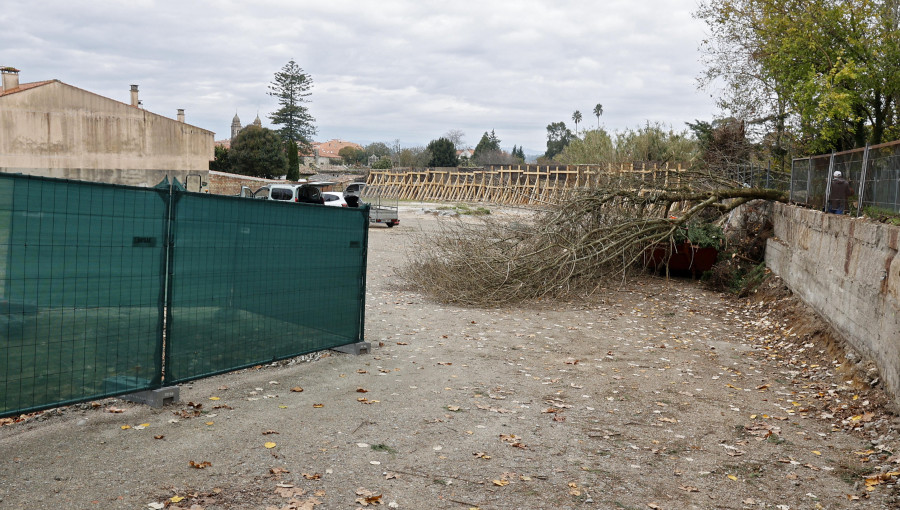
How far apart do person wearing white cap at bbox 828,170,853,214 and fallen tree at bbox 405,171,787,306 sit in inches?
127

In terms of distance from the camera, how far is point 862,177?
9930 millimetres

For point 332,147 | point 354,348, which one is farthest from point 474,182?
point 332,147

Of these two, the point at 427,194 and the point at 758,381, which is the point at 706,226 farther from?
the point at 427,194

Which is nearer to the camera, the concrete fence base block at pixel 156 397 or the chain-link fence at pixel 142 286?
the chain-link fence at pixel 142 286

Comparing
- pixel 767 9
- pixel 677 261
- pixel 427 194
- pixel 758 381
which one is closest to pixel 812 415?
pixel 758 381

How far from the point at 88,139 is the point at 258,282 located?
40091mm

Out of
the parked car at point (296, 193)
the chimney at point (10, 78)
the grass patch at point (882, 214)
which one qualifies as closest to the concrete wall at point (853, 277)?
the grass patch at point (882, 214)

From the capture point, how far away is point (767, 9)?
716 inches

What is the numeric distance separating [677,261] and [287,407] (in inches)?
461

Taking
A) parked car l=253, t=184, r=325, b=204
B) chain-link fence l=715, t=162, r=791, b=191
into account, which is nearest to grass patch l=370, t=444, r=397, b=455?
chain-link fence l=715, t=162, r=791, b=191

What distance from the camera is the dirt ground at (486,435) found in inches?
170

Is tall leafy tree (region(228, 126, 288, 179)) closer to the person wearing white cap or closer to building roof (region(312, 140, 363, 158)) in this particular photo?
the person wearing white cap

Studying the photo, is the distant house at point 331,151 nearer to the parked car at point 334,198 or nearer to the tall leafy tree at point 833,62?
the parked car at point 334,198

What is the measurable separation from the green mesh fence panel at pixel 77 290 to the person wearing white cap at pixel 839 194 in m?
9.72
